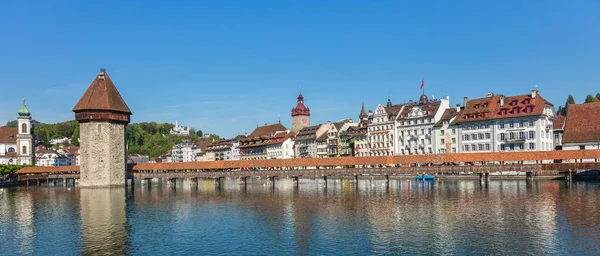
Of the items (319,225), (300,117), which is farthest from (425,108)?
(319,225)

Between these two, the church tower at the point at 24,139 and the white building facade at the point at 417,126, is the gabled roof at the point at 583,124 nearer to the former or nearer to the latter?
the white building facade at the point at 417,126

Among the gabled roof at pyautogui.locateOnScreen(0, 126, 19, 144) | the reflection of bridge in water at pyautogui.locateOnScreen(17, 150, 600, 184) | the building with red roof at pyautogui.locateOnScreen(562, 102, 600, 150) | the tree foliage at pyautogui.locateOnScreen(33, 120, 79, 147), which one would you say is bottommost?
the reflection of bridge in water at pyautogui.locateOnScreen(17, 150, 600, 184)

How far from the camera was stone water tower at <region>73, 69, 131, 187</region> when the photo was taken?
213 ft

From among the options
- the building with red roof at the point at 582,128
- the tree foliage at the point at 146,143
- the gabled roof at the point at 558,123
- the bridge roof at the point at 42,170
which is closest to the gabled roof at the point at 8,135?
the bridge roof at the point at 42,170

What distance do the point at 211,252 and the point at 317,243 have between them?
475 centimetres

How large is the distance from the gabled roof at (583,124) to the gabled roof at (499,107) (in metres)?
3.50

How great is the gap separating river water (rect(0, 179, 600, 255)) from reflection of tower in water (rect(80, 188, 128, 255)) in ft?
0.20

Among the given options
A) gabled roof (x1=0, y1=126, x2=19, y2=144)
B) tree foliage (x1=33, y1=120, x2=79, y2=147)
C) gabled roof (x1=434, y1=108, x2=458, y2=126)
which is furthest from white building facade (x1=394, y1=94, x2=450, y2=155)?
tree foliage (x1=33, y1=120, x2=79, y2=147)

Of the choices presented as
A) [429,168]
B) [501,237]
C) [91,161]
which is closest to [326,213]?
[501,237]

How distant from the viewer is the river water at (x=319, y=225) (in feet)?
78.8

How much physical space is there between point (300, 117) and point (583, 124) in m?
67.5

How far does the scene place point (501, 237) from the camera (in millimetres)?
25188

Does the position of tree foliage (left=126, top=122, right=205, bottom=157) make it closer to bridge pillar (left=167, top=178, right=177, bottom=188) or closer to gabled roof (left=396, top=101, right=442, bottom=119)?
gabled roof (left=396, top=101, right=442, bottom=119)

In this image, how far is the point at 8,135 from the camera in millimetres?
110688
